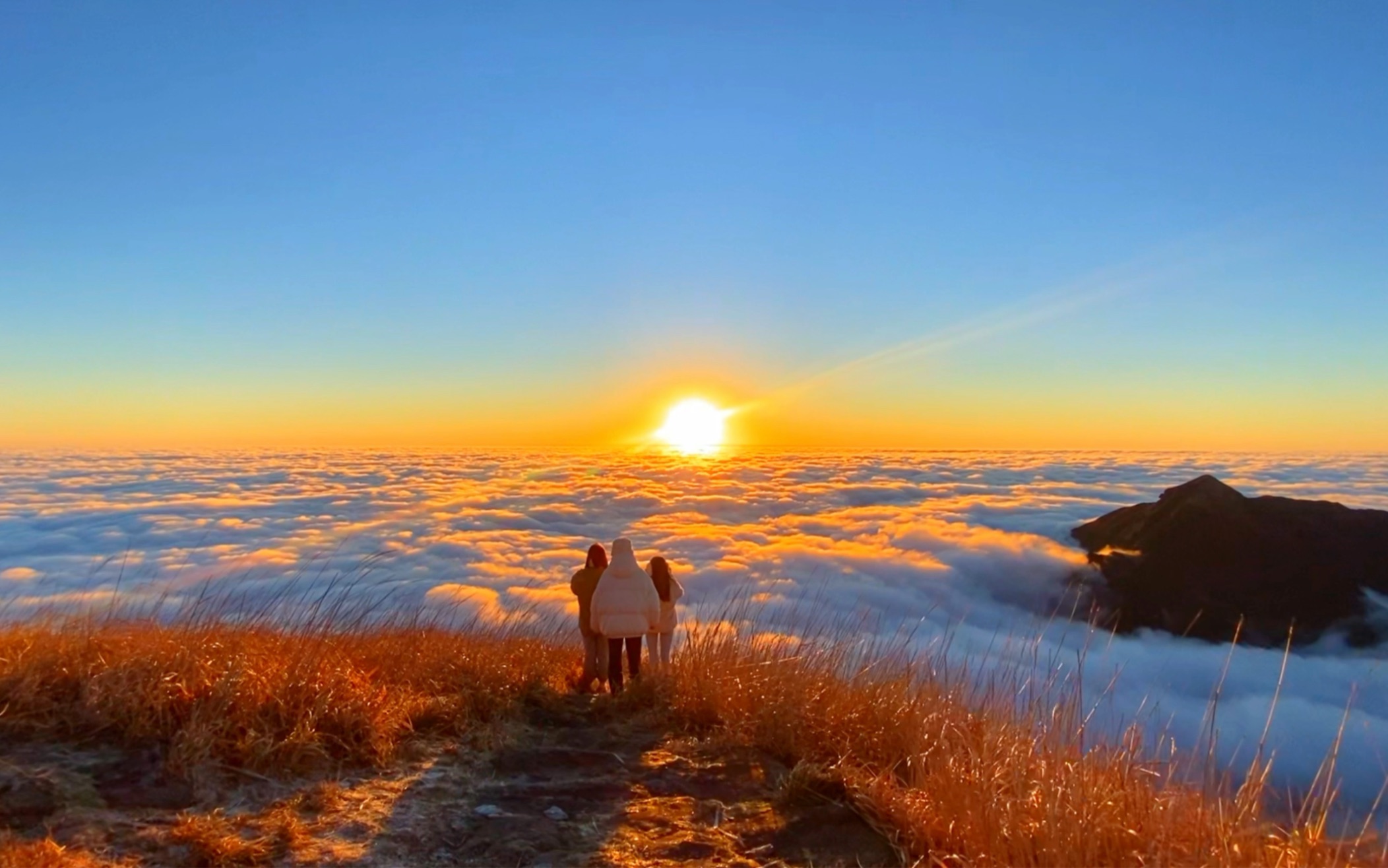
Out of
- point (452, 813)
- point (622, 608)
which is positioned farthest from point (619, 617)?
point (452, 813)

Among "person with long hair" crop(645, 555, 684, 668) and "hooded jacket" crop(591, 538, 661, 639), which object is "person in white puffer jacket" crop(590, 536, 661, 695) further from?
"person with long hair" crop(645, 555, 684, 668)

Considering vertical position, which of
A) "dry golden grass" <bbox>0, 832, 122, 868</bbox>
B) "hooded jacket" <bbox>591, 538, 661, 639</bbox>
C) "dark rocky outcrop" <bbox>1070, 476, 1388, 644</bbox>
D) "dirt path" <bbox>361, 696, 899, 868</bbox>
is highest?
"hooded jacket" <bbox>591, 538, 661, 639</bbox>

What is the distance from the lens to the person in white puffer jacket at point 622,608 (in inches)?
287

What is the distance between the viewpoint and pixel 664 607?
791 cm

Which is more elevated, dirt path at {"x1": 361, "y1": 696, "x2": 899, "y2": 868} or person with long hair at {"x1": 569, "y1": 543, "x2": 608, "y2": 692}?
person with long hair at {"x1": 569, "y1": 543, "x2": 608, "y2": 692}

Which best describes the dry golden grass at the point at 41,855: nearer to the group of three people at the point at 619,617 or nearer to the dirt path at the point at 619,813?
the dirt path at the point at 619,813

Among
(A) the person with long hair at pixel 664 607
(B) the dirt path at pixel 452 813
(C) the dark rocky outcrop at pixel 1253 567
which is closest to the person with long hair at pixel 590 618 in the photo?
(A) the person with long hair at pixel 664 607

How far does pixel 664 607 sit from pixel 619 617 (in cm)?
70

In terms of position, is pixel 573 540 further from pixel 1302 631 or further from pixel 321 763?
pixel 321 763

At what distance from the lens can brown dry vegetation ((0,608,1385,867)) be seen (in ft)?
11.8

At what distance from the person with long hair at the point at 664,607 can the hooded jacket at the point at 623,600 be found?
0.56 ft

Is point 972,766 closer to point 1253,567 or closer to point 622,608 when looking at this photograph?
point 622,608

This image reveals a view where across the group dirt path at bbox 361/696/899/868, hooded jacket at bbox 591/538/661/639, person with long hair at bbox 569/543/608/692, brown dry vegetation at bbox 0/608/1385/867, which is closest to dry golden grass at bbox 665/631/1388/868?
brown dry vegetation at bbox 0/608/1385/867

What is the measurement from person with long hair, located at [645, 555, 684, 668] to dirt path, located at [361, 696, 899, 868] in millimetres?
1784
